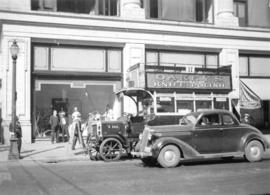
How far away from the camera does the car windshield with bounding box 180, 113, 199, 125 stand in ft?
45.0

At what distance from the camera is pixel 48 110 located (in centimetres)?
2247

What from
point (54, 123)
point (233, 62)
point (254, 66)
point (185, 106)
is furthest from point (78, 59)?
point (254, 66)

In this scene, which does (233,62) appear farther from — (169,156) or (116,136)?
(169,156)

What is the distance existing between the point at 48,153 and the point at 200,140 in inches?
289

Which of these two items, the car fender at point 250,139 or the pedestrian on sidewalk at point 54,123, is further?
the pedestrian on sidewalk at point 54,123

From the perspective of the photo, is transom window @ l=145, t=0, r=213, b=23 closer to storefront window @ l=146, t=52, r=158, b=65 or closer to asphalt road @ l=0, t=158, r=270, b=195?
storefront window @ l=146, t=52, r=158, b=65

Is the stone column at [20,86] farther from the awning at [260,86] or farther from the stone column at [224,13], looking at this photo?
the awning at [260,86]

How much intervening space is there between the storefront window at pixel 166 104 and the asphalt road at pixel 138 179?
8.10 ft

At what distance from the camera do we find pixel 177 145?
13039 mm

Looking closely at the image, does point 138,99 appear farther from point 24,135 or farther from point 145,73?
point 24,135

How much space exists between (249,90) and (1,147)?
48.0 ft

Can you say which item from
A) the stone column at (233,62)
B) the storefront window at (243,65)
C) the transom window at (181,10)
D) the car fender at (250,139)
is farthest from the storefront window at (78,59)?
the car fender at (250,139)

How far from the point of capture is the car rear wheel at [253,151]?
13828 millimetres

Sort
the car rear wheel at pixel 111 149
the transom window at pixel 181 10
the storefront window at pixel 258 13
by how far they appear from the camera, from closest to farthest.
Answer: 1. the car rear wheel at pixel 111 149
2. the transom window at pixel 181 10
3. the storefront window at pixel 258 13
